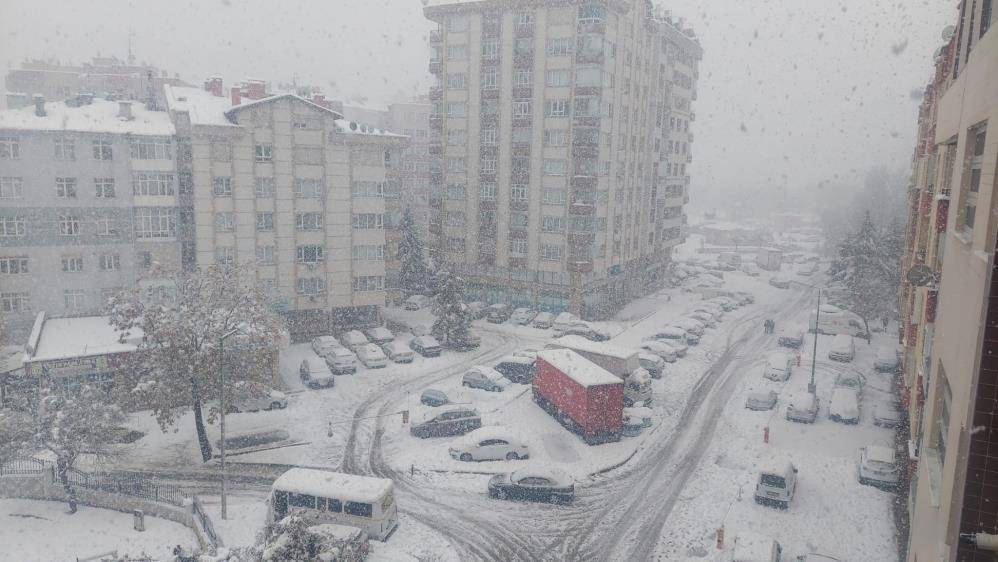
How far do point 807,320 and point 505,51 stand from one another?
3138 cm

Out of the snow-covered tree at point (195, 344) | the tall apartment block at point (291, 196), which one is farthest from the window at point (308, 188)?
the snow-covered tree at point (195, 344)

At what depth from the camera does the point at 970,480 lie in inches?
244

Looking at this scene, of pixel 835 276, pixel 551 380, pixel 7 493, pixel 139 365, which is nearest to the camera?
pixel 7 493

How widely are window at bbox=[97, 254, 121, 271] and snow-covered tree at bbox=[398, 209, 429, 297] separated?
21.7 metres

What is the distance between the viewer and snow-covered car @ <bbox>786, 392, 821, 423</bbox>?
28672 mm

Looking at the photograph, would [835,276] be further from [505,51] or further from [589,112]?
[505,51]

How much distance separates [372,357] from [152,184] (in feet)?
49.7

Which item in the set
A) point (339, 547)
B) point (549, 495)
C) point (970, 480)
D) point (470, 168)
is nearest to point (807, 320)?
point (470, 168)

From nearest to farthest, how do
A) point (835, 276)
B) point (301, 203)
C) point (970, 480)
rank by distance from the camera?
point (970, 480)
point (301, 203)
point (835, 276)

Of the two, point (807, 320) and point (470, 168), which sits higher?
point (470, 168)

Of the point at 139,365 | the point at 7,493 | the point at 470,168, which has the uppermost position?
the point at 470,168

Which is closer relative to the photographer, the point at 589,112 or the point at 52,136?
the point at 52,136

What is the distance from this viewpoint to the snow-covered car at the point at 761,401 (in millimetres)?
30312

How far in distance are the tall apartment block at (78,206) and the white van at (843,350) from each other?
39163 mm
